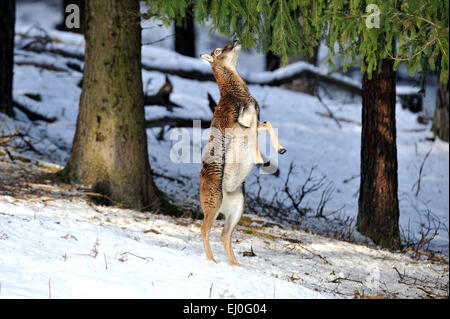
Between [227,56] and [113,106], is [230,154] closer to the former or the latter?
[227,56]

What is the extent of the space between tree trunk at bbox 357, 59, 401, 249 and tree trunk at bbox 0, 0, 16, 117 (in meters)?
7.20

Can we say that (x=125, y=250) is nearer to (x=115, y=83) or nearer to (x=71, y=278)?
(x=71, y=278)

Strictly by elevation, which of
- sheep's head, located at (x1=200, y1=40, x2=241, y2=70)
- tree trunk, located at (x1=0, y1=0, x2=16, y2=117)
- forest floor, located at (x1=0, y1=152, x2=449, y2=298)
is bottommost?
forest floor, located at (x1=0, y1=152, x2=449, y2=298)

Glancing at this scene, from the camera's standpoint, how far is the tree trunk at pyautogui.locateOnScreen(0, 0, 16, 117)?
10852 mm

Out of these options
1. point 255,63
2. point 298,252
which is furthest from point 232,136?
point 255,63

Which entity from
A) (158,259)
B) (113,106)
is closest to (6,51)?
(113,106)

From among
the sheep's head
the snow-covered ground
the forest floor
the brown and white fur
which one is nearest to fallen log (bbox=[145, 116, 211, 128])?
the snow-covered ground

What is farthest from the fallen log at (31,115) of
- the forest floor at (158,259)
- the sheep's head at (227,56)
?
the sheep's head at (227,56)

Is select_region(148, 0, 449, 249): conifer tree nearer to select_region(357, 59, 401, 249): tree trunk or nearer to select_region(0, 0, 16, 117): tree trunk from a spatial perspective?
select_region(357, 59, 401, 249): tree trunk

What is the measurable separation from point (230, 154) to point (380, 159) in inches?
181

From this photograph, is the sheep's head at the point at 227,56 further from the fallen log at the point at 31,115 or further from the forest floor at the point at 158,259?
the fallen log at the point at 31,115

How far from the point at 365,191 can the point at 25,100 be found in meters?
8.56

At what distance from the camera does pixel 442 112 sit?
15.1 meters


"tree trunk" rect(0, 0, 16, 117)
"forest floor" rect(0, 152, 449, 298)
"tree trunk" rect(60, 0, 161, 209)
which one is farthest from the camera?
"tree trunk" rect(0, 0, 16, 117)
